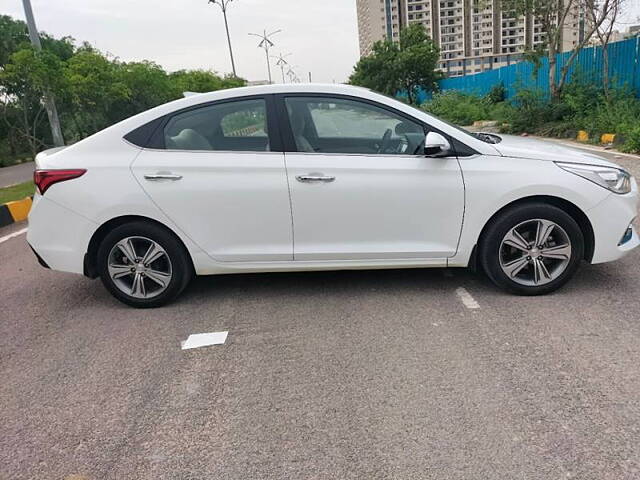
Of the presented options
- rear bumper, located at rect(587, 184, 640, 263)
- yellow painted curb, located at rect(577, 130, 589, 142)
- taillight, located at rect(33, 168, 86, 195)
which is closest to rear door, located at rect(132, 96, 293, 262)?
taillight, located at rect(33, 168, 86, 195)

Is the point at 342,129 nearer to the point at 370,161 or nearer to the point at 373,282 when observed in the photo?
the point at 370,161

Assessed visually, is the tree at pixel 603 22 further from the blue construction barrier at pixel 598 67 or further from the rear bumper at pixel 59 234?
the rear bumper at pixel 59 234

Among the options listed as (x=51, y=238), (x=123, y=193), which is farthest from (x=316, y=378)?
(x=51, y=238)

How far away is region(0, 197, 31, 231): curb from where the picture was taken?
8.48m

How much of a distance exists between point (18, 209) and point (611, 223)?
878 centimetres

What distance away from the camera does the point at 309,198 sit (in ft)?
12.7

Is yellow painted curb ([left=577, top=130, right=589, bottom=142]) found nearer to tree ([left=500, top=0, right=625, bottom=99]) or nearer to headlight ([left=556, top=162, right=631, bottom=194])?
tree ([left=500, top=0, right=625, bottom=99])

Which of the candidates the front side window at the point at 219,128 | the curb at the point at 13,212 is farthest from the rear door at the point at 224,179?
the curb at the point at 13,212

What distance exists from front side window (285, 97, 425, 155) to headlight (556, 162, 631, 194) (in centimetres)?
111

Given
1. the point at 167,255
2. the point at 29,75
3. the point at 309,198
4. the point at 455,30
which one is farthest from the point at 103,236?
the point at 455,30

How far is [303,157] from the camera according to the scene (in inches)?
154

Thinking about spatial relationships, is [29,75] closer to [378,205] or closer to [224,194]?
[224,194]

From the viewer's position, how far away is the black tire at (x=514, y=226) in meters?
3.84

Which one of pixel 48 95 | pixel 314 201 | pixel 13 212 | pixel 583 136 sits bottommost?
pixel 583 136
